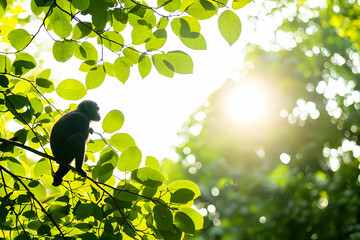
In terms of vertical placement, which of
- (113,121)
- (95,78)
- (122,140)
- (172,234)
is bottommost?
(172,234)

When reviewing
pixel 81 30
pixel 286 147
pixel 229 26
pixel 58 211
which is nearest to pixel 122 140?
pixel 58 211

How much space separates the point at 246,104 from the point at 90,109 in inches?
479

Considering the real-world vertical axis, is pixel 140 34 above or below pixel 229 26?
above

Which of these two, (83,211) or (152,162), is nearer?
(83,211)

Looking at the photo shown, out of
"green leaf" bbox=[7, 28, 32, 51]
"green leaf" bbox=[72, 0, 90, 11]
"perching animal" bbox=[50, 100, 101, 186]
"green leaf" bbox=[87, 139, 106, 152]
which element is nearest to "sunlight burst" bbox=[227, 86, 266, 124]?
"green leaf" bbox=[87, 139, 106, 152]

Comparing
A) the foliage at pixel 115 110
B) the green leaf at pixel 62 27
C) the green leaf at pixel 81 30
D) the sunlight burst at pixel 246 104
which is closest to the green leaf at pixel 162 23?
the foliage at pixel 115 110

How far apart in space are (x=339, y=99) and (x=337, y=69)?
1.29 metres

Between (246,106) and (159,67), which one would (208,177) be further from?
(159,67)

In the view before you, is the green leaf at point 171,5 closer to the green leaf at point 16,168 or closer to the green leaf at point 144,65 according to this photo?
the green leaf at point 144,65

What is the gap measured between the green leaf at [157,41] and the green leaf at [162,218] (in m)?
0.85

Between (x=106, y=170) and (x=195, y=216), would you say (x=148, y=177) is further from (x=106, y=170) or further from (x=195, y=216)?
(x=195, y=216)

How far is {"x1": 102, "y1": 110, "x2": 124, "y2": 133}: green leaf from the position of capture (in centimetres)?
186

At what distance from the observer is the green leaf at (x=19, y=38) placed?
1.83m

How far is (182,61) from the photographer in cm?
168
